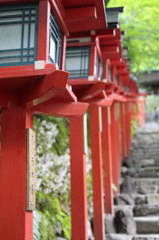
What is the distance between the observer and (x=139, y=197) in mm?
12109

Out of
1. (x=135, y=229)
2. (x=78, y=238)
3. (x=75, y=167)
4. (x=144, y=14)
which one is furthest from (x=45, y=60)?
(x=144, y=14)

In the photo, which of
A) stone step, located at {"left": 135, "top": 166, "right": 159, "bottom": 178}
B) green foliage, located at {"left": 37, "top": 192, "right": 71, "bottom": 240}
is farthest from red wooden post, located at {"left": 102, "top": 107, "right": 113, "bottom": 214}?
stone step, located at {"left": 135, "top": 166, "right": 159, "bottom": 178}

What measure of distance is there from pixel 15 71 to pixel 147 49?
11312 millimetres

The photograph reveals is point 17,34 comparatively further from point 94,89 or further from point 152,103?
point 152,103

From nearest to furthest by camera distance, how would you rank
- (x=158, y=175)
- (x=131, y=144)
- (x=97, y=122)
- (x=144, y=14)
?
1. (x=97, y=122)
2. (x=144, y=14)
3. (x=158, y=175)
4. (x=131, y=144)

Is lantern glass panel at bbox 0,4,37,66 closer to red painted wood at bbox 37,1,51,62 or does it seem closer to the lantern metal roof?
red painted wood at bbox 37,1,51,62

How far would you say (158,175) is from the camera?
47.9 ft

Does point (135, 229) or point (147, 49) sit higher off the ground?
point (147, 49)

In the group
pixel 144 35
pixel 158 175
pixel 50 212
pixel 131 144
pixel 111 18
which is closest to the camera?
pixel 111 18

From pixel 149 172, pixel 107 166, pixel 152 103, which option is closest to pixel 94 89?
pixel 107 166

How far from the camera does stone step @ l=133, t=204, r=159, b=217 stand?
11.3 metres

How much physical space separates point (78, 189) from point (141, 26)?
6787 millimetres

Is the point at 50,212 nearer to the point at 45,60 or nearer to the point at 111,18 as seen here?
the point at 111,18

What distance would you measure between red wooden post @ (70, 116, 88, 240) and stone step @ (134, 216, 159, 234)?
4323 millimetres
